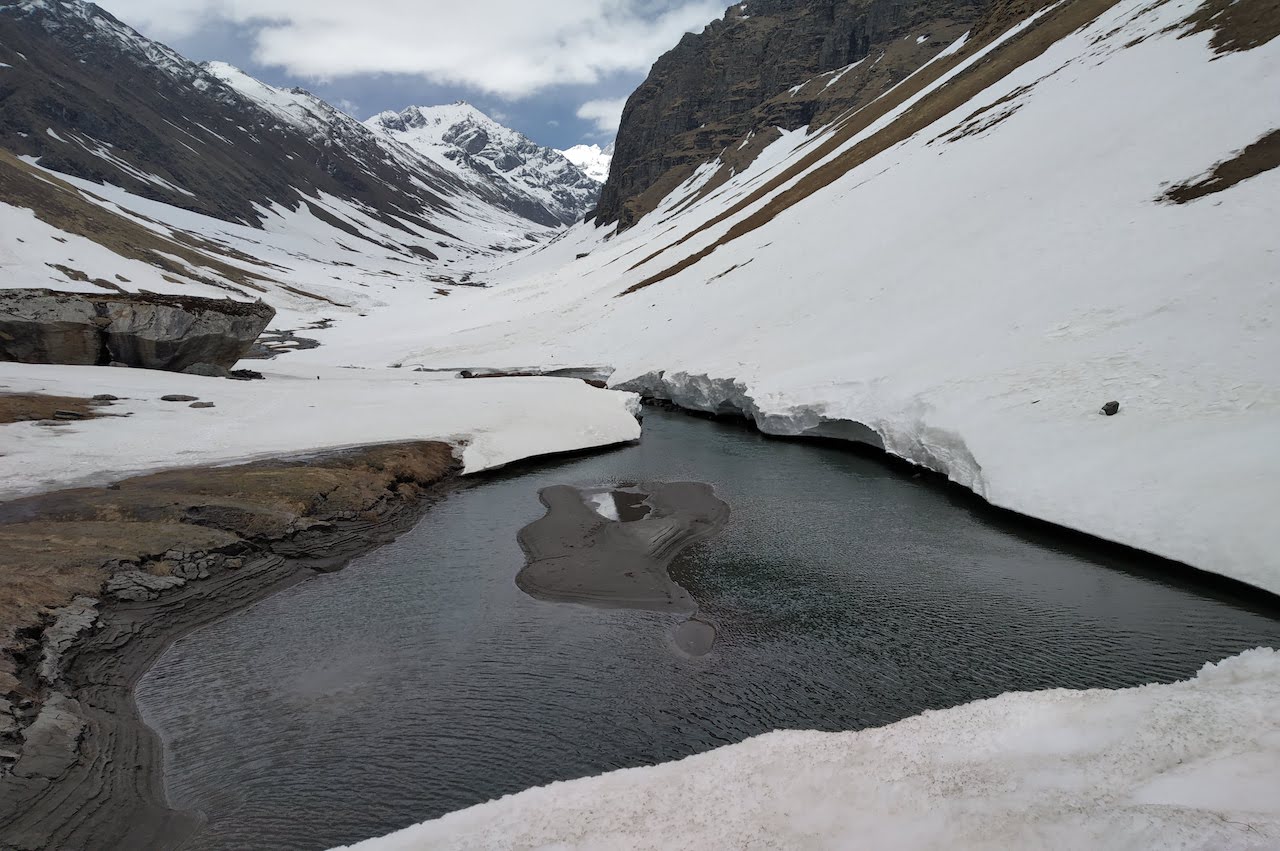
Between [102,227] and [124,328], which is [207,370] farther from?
[102,227]

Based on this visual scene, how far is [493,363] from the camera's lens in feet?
173

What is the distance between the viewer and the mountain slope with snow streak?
1652 centimetres

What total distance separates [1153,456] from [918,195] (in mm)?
32306

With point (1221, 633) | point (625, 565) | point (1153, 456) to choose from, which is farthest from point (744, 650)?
point (1153, 456)

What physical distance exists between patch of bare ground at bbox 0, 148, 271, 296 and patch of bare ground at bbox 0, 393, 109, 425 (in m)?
89.7

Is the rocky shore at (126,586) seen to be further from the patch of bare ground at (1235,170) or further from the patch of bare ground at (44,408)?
the patch of bare ground at (1235,170)

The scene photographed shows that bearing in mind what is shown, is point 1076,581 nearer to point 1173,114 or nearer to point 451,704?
point 451,704

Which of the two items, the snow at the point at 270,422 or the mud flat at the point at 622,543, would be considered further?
the snow at the point at 270,422

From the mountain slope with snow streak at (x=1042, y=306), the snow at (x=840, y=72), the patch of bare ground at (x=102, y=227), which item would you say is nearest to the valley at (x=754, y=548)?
the mountain slope with snow streak at (x=1042, y=306)

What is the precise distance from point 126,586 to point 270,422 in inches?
523

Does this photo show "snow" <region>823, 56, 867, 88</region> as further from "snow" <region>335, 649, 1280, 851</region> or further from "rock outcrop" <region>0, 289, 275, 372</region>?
"snow" <region>335, 649, 1280, 851</region>

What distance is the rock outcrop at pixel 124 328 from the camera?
102 feet

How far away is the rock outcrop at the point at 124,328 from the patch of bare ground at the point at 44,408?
27.4 ft

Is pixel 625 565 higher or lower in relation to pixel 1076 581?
higher
